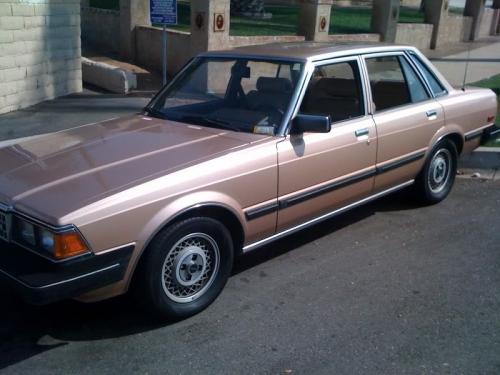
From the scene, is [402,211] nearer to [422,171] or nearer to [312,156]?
[422,171]

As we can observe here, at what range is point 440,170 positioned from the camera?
5.86 metres

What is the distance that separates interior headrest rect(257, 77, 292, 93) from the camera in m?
4.38

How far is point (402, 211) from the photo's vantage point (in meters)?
5.76

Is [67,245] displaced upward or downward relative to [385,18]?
downward

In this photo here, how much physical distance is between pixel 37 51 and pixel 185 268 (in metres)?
7.33

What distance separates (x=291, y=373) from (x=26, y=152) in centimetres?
225

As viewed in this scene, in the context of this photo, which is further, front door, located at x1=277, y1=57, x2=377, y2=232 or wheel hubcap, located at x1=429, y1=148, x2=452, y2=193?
wheel hubcap, located at x1=429, y1=148, x2=452, y2=193

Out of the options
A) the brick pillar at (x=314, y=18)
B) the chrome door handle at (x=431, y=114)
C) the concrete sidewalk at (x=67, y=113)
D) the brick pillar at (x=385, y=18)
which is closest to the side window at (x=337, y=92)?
the chrome door handle at (x=431, y=114)

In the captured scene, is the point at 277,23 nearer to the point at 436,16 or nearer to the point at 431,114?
the point at 436,16

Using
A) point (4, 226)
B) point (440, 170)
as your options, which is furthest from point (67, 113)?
point (4, 226)

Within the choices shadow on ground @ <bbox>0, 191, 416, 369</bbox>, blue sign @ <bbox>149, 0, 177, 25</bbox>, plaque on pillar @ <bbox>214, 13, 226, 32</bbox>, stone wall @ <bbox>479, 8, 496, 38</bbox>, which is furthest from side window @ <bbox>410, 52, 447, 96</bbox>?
stone wall @ <bbox>479, 8, 496, 38</bbox>

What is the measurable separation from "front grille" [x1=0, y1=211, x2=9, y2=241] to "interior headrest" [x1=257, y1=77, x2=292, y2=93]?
82.3 inches

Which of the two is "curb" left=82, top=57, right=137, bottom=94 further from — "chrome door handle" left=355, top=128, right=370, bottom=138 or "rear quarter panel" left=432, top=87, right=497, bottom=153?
"chrome door handle" left=355, top=128, right=370, bottom=138

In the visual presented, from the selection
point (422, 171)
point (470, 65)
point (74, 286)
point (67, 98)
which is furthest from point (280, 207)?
point (470, 65)
